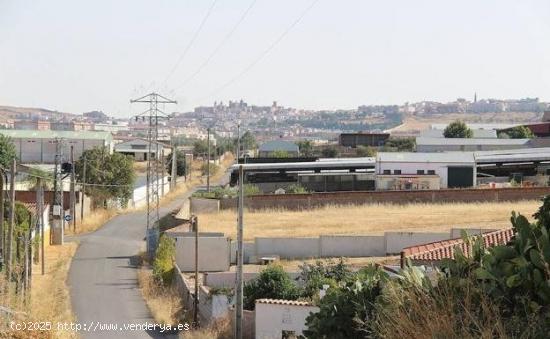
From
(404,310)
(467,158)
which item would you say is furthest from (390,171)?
(404,310)

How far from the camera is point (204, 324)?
23.0 metres

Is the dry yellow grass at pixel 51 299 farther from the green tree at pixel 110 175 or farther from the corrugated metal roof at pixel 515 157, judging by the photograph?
the corrugated metal roof at pixel 515 157

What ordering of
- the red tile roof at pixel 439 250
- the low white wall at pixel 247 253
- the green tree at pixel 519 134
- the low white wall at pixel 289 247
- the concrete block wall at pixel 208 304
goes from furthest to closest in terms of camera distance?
the green tree at pixel 519 134
the low white wall at pixel 289 247
the low white wall at pixel 247 253
the concrete block wall at pixel 208 304
the red tile roof at pixel 439 250

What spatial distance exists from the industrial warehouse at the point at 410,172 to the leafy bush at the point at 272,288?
30405 mm

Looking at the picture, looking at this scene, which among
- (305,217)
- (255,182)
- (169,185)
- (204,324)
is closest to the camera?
(204,324)

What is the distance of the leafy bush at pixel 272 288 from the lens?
75.9ft

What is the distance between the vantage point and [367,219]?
42.7 meters

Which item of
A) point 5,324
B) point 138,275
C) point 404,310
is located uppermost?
point 404,310

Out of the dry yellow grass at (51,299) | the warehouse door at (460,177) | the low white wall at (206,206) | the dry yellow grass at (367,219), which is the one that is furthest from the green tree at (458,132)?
the dry yellow grass at (51,299)

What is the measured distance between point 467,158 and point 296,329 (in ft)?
128

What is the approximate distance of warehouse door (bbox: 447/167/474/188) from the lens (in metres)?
54.8

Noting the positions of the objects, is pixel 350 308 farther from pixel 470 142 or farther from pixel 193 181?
pixel 470 142

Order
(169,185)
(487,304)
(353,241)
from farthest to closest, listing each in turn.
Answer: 1. (169,185)
2. (353,241)
3. (487,304)

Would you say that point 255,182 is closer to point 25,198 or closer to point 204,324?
point 25,198
